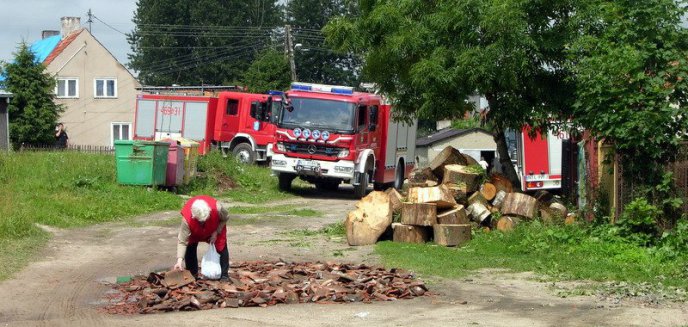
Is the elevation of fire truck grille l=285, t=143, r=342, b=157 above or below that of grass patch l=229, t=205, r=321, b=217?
above

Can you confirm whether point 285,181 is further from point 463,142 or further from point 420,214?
point 463,142

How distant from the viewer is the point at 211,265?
1173 cm

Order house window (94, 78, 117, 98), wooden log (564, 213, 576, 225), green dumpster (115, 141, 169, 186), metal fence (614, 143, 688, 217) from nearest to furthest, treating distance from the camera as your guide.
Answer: metal fence (614, 143, 688, 217) < wooden log (564, 213, 576, 225) < green dumpster (115, 141, 169, 186) < house window (94, 78, 117, 98)

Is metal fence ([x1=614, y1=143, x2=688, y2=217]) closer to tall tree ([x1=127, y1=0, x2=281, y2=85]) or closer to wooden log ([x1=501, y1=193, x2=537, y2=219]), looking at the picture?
wooden log ([x1=501, y1=193, x2=537, y2=219])

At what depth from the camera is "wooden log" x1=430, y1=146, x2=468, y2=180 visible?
19.3m

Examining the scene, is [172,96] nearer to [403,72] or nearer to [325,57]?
[403,72]

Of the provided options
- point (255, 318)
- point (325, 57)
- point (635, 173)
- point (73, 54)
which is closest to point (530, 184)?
point (635, 173)

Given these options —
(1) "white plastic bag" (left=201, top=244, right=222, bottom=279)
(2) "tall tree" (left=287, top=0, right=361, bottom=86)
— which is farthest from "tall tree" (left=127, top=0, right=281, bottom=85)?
(1) "white plastic bag" (left=201, top=244, right=222, bottom=279)

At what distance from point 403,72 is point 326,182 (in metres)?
11.5

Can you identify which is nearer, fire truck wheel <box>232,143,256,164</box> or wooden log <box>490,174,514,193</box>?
wooden log <box>490,174,514,193</box>

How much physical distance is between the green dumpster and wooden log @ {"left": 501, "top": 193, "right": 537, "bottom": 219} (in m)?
10.2

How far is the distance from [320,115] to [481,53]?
33.0 ft

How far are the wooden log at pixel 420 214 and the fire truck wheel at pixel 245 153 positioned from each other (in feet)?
69.2

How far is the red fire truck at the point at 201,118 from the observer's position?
130 ft
